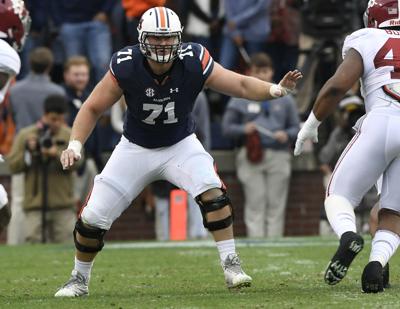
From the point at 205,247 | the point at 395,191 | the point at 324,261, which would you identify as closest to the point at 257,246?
the point at 205,247

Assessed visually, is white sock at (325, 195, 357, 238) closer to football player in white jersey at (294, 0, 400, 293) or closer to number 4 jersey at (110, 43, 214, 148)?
football player in white jersey at (294, 0, 400, 293)

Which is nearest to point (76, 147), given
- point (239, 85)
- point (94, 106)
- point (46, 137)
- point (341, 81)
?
point (94, 106)

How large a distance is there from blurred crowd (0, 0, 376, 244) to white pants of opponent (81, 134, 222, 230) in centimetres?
485

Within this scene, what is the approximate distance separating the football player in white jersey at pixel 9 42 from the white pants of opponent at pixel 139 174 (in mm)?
472

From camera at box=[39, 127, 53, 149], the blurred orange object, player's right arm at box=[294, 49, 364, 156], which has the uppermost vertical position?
player's right arm at box=[294, 49, 364, 156]

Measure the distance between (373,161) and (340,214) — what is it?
0.34 meters

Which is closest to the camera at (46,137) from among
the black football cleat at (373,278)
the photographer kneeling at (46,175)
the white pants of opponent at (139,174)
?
the photographer kneeling at (46,175)

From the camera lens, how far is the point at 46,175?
12.6 metres

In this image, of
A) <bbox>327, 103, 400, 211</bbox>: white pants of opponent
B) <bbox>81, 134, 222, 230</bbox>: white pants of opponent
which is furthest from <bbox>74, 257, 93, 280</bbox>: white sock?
<bbox>327, 103, 400, 211</bbox>: white pants of opponent

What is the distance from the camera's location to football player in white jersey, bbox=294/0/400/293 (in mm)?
7051

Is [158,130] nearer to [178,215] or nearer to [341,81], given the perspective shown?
[341,81]

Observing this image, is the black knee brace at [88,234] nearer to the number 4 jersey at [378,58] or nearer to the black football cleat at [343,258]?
Result: the black football cleat at [343,258]

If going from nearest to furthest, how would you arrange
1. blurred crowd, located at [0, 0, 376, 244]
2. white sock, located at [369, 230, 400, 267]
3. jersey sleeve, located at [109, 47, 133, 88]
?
white sock, located at [369, 230, 400, 267] < jersey sleeve, located at [109, 47, 133, 88] < blurred crowd, located at [0, 0, 376, 244]

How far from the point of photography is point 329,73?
1434 centimetres
